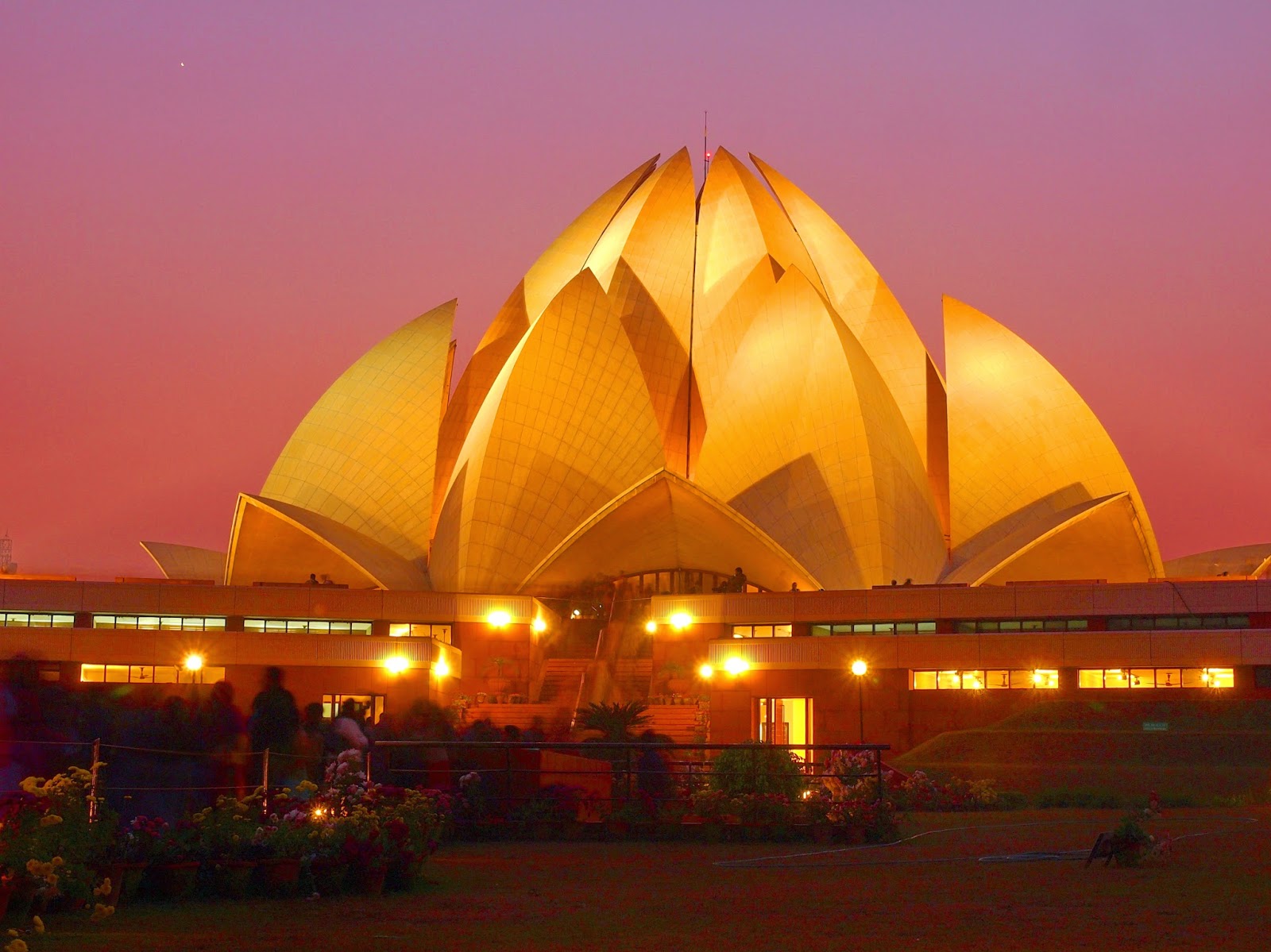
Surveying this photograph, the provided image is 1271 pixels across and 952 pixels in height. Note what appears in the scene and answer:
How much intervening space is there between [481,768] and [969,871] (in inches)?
253

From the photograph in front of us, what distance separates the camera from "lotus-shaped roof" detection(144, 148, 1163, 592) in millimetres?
39438

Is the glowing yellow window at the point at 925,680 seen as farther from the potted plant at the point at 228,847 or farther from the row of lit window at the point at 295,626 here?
the potted plant at the point at 228,847

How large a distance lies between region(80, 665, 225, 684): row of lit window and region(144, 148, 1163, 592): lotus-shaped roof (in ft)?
20.8

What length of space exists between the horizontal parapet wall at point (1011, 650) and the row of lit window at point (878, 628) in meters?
0.79

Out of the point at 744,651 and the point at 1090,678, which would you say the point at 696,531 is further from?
the point at 1090,678

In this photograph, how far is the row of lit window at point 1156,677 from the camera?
104 feet

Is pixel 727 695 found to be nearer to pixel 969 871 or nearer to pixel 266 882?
pixel 969 871

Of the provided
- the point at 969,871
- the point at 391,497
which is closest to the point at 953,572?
the point at 391,497

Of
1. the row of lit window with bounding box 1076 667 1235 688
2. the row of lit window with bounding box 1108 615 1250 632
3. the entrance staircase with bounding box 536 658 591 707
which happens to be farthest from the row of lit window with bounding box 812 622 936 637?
the entrance staircase with bounding box 536 658 591 707

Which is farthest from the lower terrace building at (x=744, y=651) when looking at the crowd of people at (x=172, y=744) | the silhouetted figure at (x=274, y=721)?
the silhouetted figure at (x=274, y=721)

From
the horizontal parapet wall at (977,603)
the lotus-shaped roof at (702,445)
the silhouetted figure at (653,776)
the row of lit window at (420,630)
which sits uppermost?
the lotus-shaped roof at (702,445)

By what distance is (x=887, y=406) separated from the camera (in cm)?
4106

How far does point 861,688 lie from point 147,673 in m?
15.6

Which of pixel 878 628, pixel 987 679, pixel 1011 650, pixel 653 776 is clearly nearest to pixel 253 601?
pixel 878 628
